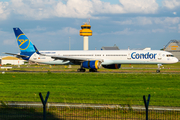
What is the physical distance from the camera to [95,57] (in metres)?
46.4

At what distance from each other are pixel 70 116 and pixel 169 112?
4.53m

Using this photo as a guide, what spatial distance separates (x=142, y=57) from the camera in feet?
142

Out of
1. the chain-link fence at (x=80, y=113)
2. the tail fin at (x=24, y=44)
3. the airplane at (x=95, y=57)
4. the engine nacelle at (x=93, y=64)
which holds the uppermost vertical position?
the tail fin at (x=24, y=44)

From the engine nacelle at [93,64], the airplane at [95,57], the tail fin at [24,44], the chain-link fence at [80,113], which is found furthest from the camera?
the tail fin at [24,44]

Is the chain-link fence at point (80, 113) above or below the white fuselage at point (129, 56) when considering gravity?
below

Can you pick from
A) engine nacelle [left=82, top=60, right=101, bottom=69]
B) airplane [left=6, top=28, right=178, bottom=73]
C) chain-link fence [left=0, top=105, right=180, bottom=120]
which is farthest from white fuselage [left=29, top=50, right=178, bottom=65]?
chain-link fence [left=0, top=105, right=180, bottom=120]

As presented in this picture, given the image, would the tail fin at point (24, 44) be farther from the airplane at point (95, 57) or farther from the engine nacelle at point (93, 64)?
the engine nacelle at point (93, 64)

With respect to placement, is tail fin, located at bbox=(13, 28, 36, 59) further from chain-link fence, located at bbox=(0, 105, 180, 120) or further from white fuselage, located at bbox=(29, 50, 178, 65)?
chain-link fence, located at bbox=(0, 105, 180, 120)

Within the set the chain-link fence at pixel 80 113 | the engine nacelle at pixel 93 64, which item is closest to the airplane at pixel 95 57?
the engine nacelle at pixel 93 64

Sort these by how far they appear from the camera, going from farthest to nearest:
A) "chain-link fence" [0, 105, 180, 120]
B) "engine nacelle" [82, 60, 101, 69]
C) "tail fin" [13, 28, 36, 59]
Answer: "tail fin" [13, 28, 36, 59] → "engine nacelle" [82, 60, 101, 69] → "chain-link fence" [0, 105, 180, 120]

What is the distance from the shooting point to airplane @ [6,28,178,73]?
4312cm

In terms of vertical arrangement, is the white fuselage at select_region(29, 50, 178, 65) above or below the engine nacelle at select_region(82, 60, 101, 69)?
above

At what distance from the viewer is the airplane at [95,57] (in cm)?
4312

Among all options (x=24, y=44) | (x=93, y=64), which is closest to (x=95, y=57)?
(x=93, y=64)
